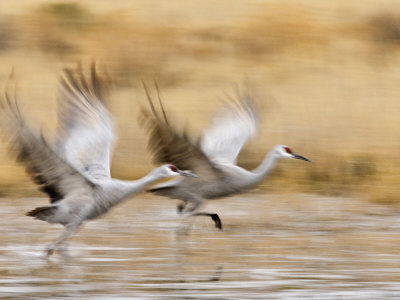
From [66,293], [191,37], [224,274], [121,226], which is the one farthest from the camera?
[191,37]

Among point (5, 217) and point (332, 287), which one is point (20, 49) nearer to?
point (5, 217)

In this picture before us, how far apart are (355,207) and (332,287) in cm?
469

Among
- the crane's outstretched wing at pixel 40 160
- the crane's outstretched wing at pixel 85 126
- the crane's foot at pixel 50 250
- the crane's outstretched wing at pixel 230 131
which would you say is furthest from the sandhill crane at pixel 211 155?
the crane's foot at pixel 50 250

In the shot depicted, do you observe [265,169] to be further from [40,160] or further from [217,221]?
[40,160]

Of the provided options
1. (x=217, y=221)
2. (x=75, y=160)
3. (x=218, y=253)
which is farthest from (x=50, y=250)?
(x=217, y=221)

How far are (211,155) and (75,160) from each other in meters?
2.04

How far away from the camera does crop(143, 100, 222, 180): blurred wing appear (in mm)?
10125

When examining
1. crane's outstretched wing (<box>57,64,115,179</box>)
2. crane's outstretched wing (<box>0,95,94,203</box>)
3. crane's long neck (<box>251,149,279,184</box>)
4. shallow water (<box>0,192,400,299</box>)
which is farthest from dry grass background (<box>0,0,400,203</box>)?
crane's outstretched wing (<box>0,95,94,203</box>)

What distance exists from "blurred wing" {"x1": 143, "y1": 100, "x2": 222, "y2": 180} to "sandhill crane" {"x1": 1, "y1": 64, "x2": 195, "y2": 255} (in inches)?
8.9

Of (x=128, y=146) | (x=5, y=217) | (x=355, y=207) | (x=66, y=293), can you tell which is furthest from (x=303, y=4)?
(x=66, y=293)

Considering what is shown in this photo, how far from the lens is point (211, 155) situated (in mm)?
11852

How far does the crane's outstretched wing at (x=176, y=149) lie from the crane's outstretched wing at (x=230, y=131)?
0.58 metres

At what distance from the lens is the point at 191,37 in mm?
21047

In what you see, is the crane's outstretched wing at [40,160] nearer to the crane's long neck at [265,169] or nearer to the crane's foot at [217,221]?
the crane's foot at [217,221]
